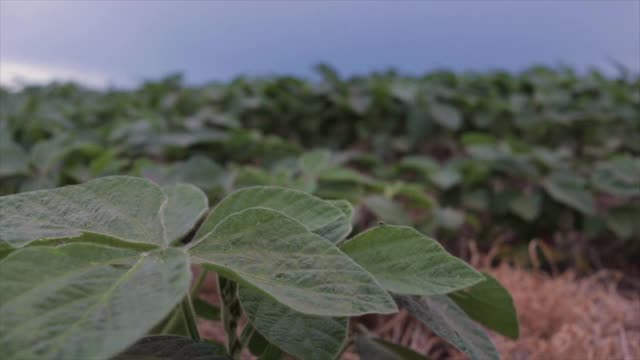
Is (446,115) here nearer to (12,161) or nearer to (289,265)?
(12,161)

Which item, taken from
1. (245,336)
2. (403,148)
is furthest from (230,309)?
(403,148)

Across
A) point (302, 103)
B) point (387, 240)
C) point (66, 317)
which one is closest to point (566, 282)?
point (387, 240)

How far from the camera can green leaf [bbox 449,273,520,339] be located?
2.03 feet

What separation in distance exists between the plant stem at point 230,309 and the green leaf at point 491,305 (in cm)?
23

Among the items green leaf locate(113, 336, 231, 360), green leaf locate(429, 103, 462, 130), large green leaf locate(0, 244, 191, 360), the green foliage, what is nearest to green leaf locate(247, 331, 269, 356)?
the green foliage

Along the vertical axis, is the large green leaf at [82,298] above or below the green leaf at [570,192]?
above

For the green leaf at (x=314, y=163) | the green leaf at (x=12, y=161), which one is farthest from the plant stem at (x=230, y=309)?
the green leaf at (x=12, y=161)

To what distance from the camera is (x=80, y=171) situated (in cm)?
132

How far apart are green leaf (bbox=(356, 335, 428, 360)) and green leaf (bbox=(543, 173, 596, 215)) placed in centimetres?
98

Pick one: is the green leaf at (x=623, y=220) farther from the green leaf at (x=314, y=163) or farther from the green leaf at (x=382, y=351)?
the green leaf at (x=382, y=351)

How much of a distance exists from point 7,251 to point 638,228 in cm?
143

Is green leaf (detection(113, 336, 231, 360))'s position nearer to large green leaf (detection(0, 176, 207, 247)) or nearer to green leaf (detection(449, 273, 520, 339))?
large green leaf (detection(0, 176, 207, 247))

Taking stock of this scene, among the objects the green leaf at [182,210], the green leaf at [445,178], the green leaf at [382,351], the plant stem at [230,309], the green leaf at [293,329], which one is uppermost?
the green leaf at [182,210]

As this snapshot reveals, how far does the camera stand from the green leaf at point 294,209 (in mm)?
490
